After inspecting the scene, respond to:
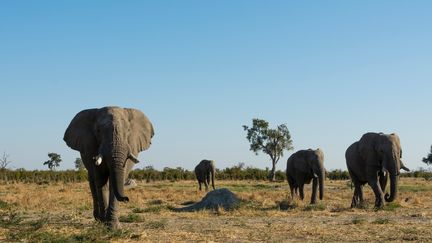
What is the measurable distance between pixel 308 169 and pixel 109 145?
1477 cm

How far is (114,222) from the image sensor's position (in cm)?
1296

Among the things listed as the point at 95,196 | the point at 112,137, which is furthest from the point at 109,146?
the point at 95,196

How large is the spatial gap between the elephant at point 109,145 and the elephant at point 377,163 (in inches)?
374

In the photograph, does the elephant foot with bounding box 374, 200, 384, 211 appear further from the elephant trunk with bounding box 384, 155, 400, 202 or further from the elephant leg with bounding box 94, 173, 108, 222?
→ the elephant leg with bounding box 94, 173, 108, 222

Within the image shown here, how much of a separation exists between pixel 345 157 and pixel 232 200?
6.61m

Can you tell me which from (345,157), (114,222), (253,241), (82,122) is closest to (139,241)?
(114,222)

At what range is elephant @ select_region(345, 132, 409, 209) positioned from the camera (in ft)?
65.2

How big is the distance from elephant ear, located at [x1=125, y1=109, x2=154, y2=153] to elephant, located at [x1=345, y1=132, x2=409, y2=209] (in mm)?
9404

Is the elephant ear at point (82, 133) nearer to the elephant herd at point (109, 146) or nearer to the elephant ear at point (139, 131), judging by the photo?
the elephant herd at point (109, 146)

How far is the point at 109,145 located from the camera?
488 inches

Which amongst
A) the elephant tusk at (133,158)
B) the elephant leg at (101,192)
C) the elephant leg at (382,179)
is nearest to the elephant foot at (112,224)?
the elephant leg at (101,192)

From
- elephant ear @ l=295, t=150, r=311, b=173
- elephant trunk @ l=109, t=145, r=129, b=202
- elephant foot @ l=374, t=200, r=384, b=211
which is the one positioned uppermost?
elephant ear @ l=295, t=150, r=311, b=173

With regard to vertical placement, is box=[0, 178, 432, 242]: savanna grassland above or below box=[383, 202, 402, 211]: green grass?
below

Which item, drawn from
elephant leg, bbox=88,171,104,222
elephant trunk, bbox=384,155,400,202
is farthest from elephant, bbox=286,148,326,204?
elephant leg, bbox=88,171,104,222
